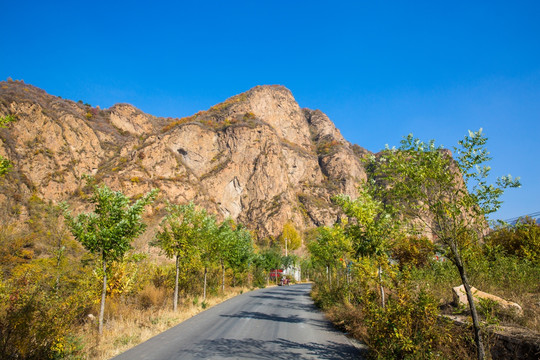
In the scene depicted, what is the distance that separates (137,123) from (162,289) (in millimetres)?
106667

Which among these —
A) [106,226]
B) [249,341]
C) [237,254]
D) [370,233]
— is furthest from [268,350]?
[237,254]

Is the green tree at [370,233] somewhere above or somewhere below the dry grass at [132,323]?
above

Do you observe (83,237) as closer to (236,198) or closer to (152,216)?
(152,216)

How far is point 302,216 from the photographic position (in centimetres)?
9994

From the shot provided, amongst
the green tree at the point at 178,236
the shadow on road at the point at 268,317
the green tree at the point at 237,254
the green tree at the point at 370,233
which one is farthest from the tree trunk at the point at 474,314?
the green tree at the point at 237,254

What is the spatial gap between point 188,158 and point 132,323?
8714 centimetres

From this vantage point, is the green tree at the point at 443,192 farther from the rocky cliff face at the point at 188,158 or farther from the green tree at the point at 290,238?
the green tree at the point at 290,238

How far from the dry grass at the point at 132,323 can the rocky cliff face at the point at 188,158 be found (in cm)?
4349

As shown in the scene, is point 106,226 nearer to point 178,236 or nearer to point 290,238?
point 178,236

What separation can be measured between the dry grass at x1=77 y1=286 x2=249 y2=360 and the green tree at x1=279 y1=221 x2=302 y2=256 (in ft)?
221

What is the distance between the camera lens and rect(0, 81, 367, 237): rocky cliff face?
62250mm

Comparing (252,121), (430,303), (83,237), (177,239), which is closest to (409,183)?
(430,303)

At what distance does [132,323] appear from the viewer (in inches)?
419

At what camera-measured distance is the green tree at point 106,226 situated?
877 cm
